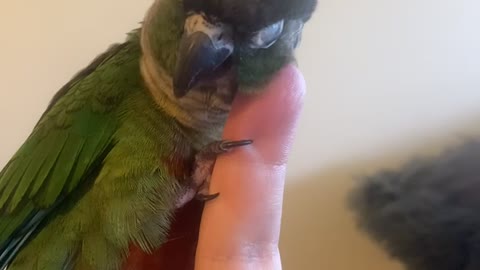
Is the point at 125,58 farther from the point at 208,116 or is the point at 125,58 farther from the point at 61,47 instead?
the point at 61,47

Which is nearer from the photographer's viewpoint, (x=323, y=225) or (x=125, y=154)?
(x=125, y=154)

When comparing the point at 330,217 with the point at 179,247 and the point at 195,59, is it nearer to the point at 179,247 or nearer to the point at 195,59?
the point at 179,247

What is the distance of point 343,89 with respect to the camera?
1.56 meters

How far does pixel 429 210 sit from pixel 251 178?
77 cm

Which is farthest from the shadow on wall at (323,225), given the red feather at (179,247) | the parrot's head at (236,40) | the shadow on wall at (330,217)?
the parrot's head at (236,40)

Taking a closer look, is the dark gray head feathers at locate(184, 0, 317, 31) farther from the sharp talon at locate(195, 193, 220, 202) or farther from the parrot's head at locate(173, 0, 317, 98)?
the sharp talon at locate(195, 193, 220, 202)

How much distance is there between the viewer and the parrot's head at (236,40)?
2.17 ft

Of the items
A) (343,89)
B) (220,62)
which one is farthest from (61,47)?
(220,62)

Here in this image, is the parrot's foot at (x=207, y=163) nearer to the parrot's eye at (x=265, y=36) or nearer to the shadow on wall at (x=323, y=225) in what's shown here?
the parrot's eye at (x=265, y=36)

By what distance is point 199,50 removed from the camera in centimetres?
66

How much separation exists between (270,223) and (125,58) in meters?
0.25

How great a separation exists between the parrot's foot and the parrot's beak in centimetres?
8

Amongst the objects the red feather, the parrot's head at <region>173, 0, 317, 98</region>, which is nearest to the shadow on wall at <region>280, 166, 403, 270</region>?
the red feather

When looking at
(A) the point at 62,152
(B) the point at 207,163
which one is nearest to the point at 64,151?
(A) the point at 62,152
